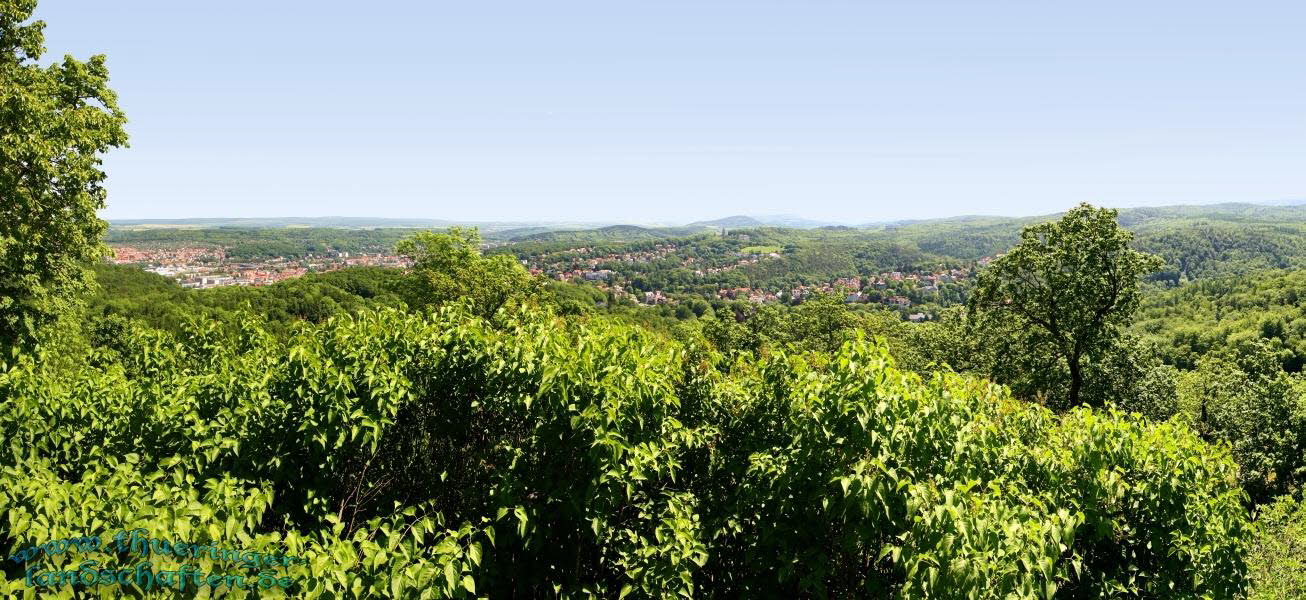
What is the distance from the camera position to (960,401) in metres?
6.71

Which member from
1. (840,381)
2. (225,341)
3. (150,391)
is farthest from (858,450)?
(225,341)

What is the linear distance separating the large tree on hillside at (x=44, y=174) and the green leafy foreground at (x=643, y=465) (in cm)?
975

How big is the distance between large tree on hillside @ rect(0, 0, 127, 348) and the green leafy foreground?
32.0 ft

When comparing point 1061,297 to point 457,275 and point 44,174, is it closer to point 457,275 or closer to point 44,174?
point 457,275

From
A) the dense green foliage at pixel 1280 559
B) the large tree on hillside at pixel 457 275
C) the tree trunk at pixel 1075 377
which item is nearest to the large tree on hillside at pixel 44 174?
the large tree on hillside at pixel 457 275

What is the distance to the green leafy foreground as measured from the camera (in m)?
5.68

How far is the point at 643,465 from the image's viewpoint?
6258mm

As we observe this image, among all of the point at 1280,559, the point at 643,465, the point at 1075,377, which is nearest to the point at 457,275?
the point at 643,465

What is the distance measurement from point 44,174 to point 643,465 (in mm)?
17760

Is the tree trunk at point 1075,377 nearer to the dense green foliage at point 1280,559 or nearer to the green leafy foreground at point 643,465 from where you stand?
the dense green foliage at point 1280,559

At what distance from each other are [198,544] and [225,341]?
8917mm

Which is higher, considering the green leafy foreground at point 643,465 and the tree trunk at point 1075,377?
the green leafy foreground at point 643,465

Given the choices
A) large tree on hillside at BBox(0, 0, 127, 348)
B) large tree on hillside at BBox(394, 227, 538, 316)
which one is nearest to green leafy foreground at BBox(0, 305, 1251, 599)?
large tree on hillside at BBox(0, 0, 127, 348)

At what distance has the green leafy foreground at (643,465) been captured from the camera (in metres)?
5.68
